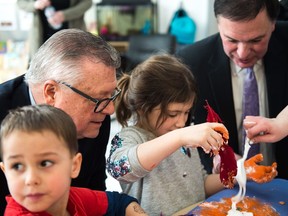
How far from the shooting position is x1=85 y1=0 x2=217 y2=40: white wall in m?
6.04

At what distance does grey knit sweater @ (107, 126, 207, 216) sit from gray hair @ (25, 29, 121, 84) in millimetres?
325

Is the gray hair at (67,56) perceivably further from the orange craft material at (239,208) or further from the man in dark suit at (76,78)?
the orange craft material at (239,208)

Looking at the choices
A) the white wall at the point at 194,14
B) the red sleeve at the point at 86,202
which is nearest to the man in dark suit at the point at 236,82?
the red sleeve at the point at 86,202

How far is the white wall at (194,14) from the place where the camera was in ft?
19.8

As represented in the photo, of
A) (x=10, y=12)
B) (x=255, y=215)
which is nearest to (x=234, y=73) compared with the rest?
(x=255, y=215)

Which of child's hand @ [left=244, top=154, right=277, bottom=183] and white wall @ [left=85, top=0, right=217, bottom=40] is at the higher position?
white wall @ [left=85, top=0, right=217, bottom=40]

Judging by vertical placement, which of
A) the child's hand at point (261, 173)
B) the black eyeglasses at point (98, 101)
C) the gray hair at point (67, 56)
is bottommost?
the child's hand at point (261, 173)

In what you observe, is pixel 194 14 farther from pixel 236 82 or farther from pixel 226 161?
pixel 226 161

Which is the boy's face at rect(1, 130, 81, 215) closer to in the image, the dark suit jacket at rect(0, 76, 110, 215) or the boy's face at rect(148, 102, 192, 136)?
the dark suit jacket at rect(0, 76, 110, 215)

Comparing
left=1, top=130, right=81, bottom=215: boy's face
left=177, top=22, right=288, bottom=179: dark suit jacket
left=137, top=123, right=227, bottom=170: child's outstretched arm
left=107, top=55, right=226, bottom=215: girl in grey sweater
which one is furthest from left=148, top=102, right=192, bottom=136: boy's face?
left=1, top=130, right=81, bottom=215: boy's face

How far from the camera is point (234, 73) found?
2.27 metres

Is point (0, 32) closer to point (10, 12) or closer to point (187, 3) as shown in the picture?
point (10, 12)

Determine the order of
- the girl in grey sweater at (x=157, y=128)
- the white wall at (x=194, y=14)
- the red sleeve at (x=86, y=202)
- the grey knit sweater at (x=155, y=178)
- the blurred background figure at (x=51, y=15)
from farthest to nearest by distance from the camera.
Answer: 1. the white wall at (x=194, y=14)
2. the blurred background figure at (x=51, y=15)
3. the girl in grey sweater at (x=157, y=128)
4. the grey knit sweater at (x=155, y=178)
5. the red sleeve at (x=86, y=202)

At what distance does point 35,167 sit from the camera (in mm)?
1015
